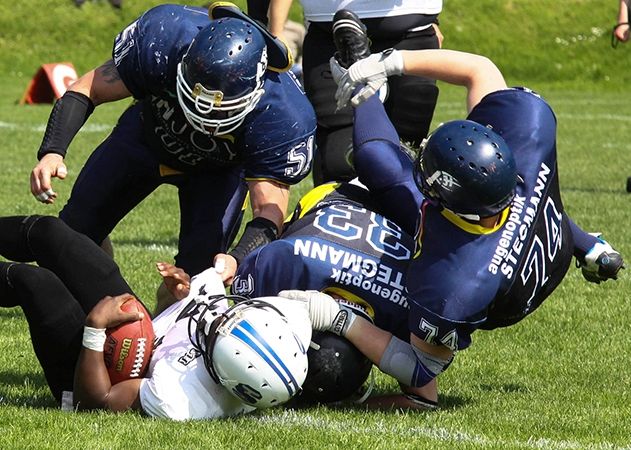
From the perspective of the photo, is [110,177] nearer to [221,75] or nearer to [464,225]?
[221,75]

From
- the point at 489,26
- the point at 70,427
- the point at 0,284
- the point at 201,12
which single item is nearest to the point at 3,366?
the point at 0,284

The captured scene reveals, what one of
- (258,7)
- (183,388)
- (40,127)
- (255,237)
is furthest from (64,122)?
(40,127)

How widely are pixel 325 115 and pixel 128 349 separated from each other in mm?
2351

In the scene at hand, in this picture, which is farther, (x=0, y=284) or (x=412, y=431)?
(x=0, y=284)

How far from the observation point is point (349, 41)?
498 cm

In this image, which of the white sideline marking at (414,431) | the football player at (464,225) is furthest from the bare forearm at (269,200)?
the white sideline marking at (414,431)

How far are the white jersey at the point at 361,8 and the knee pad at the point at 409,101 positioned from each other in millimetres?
340

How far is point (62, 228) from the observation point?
4469 mm

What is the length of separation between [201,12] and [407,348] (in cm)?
166

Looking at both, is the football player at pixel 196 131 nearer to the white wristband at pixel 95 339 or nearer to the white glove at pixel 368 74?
the white glove at pixel 368 74

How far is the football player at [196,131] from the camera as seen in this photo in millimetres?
4457

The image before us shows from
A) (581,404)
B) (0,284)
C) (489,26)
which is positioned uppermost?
(0,284)

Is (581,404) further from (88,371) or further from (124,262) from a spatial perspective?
(124,262)

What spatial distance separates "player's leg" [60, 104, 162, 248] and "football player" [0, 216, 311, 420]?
2.28 feet
